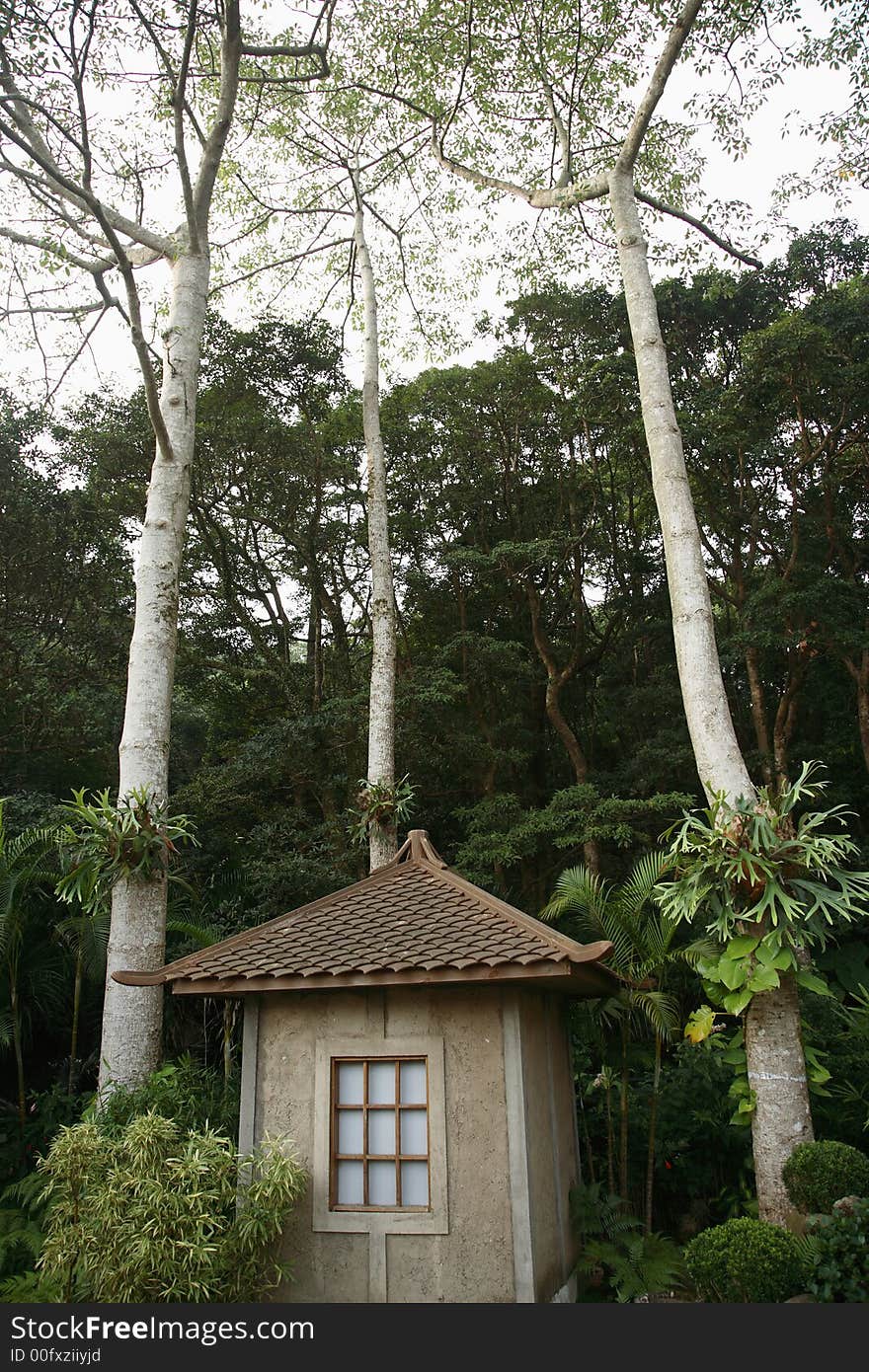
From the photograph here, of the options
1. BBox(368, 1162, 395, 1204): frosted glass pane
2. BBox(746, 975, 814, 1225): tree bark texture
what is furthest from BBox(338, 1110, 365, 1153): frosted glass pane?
BBox(746, 975, 814, 1225): tree bark texture

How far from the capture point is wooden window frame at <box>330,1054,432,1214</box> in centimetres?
518

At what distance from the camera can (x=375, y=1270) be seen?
16.6 feet

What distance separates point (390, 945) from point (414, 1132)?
1.10 meters

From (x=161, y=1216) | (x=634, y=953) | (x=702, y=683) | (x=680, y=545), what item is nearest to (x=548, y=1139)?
(x=634, y=953)

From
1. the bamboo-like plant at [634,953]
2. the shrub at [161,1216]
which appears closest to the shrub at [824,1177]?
the bamboo-like plant at [634,953]

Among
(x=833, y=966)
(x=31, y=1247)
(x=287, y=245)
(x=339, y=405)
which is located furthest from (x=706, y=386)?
(x=31, y=1247)

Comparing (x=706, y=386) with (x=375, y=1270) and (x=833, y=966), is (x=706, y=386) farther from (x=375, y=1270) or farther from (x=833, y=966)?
(x=375, y=1270)

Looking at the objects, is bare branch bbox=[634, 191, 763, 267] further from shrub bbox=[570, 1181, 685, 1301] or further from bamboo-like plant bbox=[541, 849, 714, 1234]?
shrub bbox=[570, 1181, 685, 1301]

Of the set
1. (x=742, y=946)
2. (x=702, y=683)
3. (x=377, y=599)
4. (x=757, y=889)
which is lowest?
(x=742, y=946)

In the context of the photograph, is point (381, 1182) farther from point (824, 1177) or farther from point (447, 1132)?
point (824, 1177)

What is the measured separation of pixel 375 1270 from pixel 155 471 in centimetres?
658

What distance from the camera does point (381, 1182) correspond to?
5246 mm

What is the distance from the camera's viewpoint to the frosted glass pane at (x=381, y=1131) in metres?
5.29

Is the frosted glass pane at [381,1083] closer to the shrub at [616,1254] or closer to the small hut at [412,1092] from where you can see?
the small hut at [412,1092]
